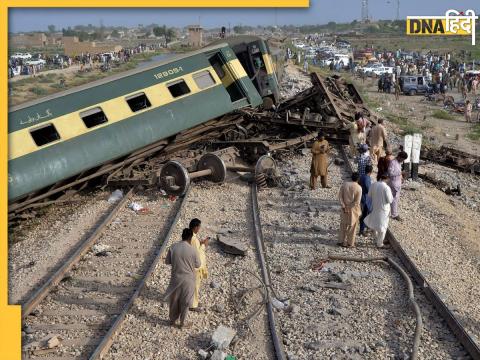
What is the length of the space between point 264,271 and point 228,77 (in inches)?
353

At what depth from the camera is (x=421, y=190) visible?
15.6 metres

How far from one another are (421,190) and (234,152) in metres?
4.83

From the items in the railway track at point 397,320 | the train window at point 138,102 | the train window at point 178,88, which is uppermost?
the train window at point 178,88

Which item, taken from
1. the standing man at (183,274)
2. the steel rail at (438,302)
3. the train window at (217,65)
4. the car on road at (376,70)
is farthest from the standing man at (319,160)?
the car on road at (376,70)

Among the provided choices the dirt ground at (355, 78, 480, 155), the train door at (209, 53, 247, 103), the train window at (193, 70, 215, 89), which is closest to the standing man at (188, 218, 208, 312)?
the train window at (193, 70, 215, 89)

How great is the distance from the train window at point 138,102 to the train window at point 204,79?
5.57 feet

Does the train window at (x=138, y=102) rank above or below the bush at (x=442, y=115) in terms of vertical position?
above

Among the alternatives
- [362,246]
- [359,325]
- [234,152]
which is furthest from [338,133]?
[359,325]

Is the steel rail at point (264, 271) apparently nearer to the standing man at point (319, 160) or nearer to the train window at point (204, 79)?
the standing man at point (319, 160)

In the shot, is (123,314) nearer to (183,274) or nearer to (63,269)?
(183,274)

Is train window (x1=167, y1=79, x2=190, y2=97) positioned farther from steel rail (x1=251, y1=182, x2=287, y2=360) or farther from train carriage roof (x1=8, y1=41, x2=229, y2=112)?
steel rail (x1=251, y1=182, x2=287, y2=360)

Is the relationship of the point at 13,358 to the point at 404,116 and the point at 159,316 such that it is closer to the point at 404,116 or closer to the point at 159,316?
the point at 159,316

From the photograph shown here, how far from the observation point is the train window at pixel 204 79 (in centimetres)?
1628

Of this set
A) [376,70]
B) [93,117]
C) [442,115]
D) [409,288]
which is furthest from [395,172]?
[376,70]
